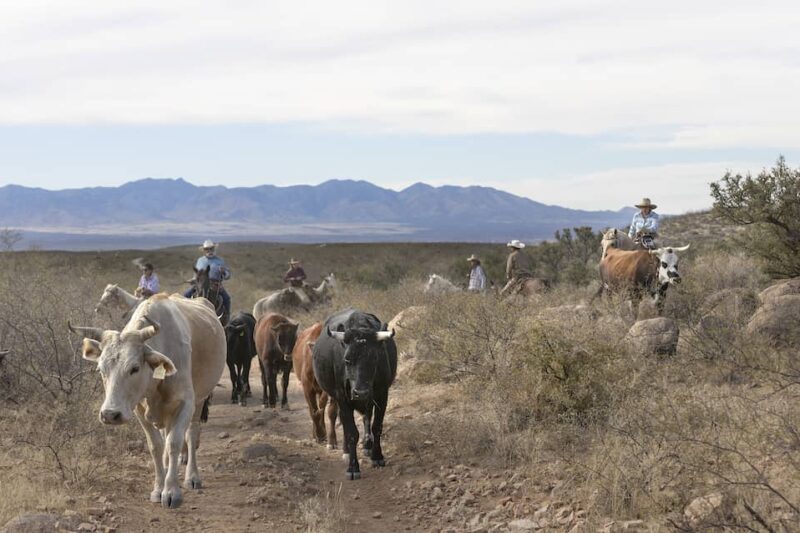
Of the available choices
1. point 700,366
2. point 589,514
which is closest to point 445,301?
point 700,366

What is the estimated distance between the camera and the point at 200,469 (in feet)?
32.6

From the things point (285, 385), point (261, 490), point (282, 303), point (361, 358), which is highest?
point (361, 358)

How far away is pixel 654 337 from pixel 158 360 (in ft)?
23.2

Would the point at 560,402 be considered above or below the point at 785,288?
below

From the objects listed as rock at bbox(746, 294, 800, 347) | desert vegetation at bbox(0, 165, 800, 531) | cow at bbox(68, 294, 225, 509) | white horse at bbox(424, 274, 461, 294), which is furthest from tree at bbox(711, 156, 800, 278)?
cow at bbox(68, 294, 225, 509)

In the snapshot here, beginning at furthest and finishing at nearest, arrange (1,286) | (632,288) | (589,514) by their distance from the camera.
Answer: (1,286) < (632,288) < (589,514)

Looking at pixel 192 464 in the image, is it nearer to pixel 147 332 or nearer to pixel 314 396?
pixel 147 332

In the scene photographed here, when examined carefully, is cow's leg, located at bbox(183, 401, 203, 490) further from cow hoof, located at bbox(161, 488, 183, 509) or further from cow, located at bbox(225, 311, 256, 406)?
cow, located at bbox(225, 311, 256, 406)

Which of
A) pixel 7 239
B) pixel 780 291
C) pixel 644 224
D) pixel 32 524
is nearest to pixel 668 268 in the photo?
pixel 780 291

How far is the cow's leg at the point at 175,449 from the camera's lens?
8078mm

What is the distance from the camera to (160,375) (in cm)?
773

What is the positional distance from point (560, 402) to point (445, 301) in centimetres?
737

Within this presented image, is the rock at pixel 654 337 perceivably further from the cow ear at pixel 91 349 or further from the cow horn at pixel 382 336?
the cow ear at pixel 91 349

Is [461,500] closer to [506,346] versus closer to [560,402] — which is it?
[560,402]
